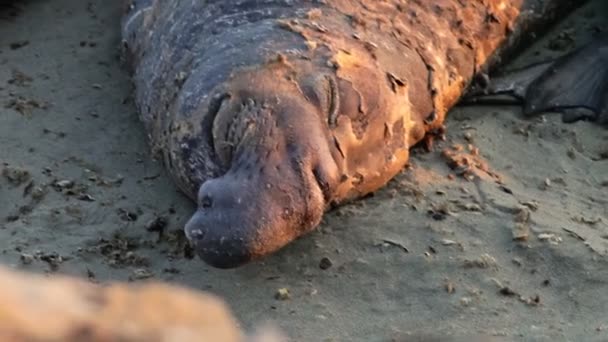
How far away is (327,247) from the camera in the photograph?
11.8 ft

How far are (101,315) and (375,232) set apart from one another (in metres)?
2.79

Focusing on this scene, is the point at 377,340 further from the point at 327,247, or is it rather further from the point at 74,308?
the point at 74,308

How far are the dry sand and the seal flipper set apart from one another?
0.07 metres

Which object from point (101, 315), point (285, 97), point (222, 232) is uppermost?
point (101, 315)

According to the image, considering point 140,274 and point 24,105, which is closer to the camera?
point 140,274

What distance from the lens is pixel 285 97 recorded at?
3.50m

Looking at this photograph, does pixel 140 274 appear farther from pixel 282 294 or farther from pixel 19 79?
pixel 19 79

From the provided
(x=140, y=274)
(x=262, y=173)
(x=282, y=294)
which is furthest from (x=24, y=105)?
(x=282, y=294)

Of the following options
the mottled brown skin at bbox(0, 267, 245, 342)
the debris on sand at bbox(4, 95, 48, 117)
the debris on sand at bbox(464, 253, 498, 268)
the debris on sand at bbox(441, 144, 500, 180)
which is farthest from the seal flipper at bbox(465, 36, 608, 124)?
the mottled brown skin at bbox(0, 267, 245, 342)

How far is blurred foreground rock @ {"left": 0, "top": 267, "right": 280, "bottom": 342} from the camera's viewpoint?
34.7 inches

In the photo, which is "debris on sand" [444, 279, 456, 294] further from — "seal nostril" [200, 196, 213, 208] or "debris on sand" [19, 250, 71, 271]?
"debris on sand" [19, 250, 71, 271]

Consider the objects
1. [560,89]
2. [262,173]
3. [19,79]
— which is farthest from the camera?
[19,79]

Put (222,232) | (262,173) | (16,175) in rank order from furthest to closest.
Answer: (16,175) → (262,173) → (222,232)

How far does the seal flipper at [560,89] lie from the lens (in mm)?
4547
